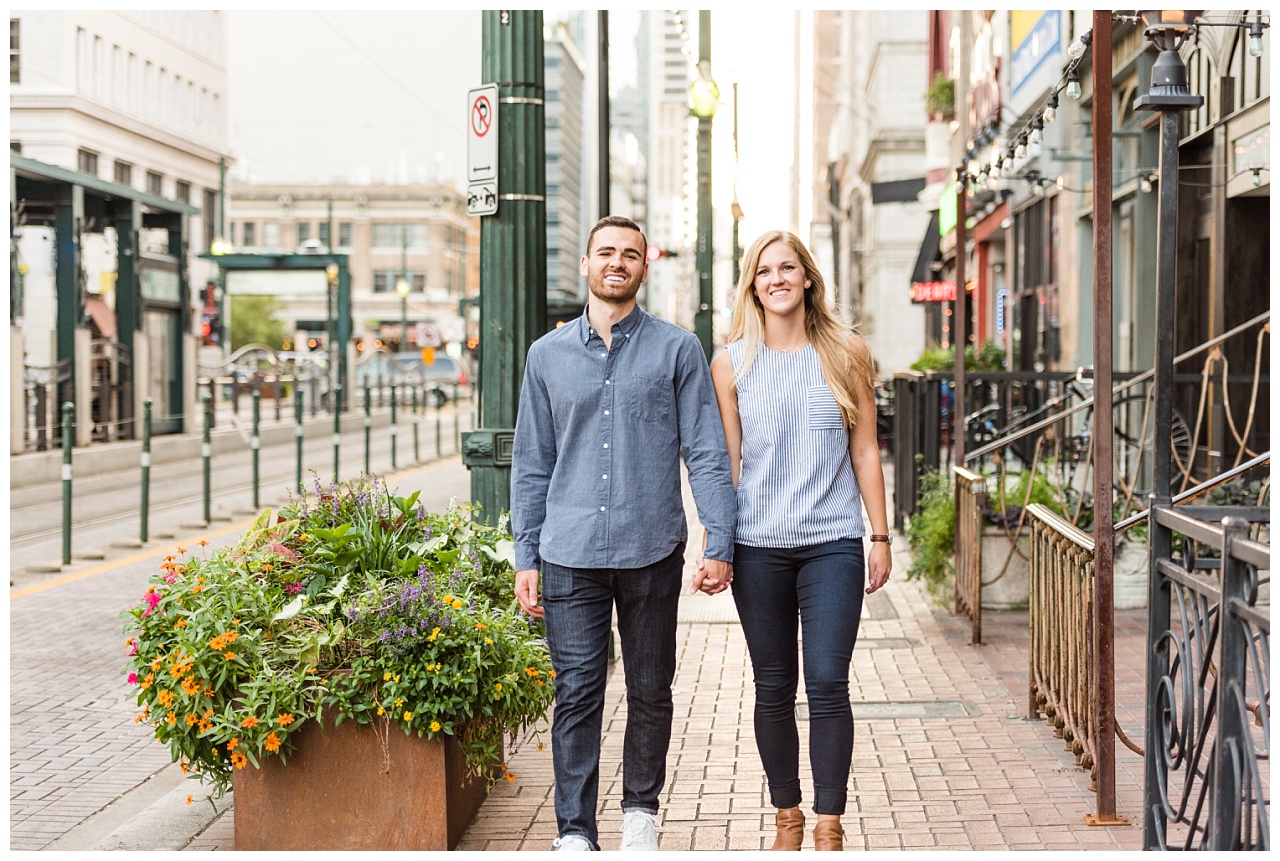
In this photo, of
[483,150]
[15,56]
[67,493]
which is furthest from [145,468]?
[15,56]

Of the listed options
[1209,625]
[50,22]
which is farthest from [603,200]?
[50,22]

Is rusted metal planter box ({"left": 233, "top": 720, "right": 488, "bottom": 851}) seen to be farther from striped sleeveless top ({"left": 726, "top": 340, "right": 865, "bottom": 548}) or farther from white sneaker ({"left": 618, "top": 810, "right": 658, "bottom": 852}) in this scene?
striped sleeveless top ({"left": 726, "top": 340, "right": 865, "bottom": 548})

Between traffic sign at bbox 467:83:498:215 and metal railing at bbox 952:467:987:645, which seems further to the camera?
metal railing at bbox 952:467:987:645

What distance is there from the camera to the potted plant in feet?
14.9

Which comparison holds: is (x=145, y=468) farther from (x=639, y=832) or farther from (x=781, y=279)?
(x=781, y=279)

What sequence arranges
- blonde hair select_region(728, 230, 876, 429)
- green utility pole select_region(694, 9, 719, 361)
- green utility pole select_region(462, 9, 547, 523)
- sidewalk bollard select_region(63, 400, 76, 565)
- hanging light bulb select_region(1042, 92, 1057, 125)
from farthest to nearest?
green utility pole select_region(694, 9, 719, 361)
sidewalk bollard select_region(63, 400, 76, 565)
hanging light bulb select_region(1042, 92, 1057, 125)
green utility pole select_region(462, 9, 547, 523)
blonde hair select_region(728, 230, 876, 429)

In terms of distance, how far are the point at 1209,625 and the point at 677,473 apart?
154 cm

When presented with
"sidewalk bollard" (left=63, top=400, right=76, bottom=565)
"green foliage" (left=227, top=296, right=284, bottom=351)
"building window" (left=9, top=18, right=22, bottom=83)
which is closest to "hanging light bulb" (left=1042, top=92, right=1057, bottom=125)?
"sidewalk bollard" (left=63, top=400, right=76, bottom=565)

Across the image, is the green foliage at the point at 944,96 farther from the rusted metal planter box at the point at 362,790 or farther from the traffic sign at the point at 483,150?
the rusted metal planter box at the point at 362,790

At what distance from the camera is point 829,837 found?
4.46 m

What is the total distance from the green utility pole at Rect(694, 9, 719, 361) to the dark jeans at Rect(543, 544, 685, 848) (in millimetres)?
14643

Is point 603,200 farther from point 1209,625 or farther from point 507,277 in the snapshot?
point 1209,625

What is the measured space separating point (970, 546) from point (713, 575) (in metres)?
4.91

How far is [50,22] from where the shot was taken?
51.0m
